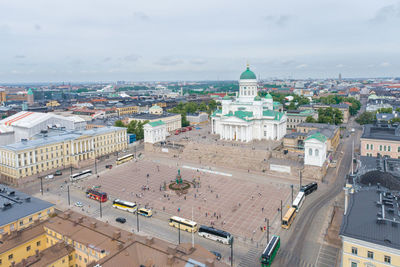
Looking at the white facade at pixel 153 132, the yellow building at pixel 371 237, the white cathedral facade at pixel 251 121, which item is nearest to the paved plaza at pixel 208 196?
the yellow building at pixel 371 237

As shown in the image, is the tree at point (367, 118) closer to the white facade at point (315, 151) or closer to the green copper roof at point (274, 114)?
the green copper roof at point (274, 114)

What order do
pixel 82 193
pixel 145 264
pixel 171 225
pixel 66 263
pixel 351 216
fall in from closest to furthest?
pixel 145 264 → pixel 66 263 → pixel 351 216 → pixel 171 225 → pixel 82 193

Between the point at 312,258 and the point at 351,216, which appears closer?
the point at 351,216

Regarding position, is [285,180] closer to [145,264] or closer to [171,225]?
[171,225]

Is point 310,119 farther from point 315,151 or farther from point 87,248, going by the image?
point 87,248

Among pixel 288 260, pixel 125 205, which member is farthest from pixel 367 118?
pixel 125 205

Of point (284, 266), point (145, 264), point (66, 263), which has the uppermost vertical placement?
point (145, 264)

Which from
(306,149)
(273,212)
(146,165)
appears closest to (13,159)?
(146,165)
